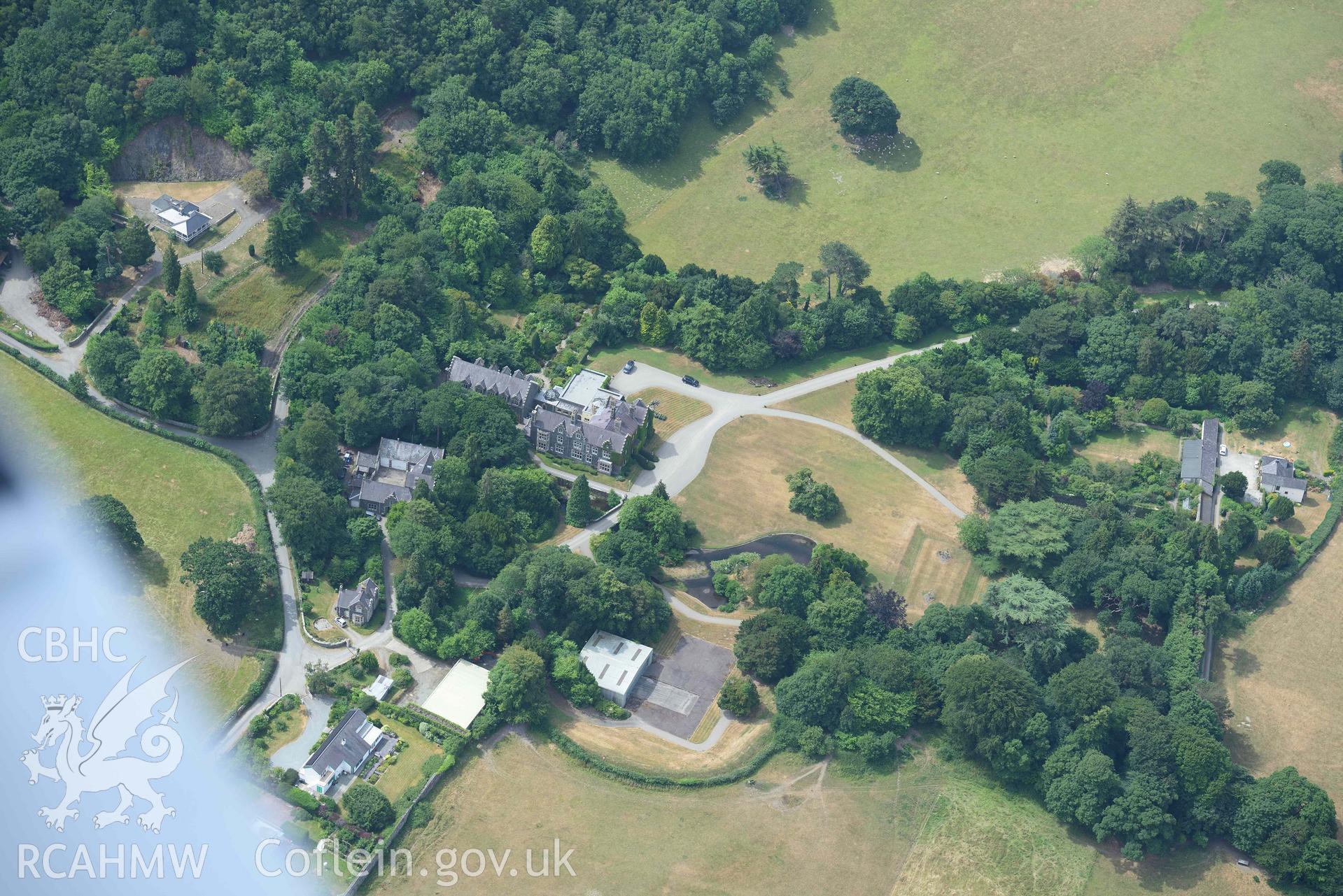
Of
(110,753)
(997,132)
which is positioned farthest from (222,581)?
(997,132)

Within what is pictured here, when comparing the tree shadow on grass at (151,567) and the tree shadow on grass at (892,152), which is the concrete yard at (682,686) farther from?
the tree shadow on grass at (892,152)

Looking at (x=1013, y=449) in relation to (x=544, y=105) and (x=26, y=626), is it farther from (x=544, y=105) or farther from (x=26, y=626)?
(x=26, y=626)

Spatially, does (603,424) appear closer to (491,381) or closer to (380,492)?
(491,381)

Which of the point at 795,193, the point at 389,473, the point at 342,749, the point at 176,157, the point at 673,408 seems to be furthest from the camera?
the point at 795,193

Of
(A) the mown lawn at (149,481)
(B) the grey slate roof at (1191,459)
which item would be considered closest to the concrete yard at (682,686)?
(A) the mown lawn at (149,481)

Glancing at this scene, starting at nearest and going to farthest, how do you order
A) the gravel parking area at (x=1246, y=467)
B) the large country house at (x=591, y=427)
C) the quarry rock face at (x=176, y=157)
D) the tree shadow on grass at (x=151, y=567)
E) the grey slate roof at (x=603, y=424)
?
1. the tree shadow on grass at (x=151, y=567)
2. the grey slate roof at (x=603, y=424)
3. the large country house at (x=591, y=427)
4. the gravel parking area at (x=1246, y=467)
5. the quarry rock face at (x=176, y=157)
